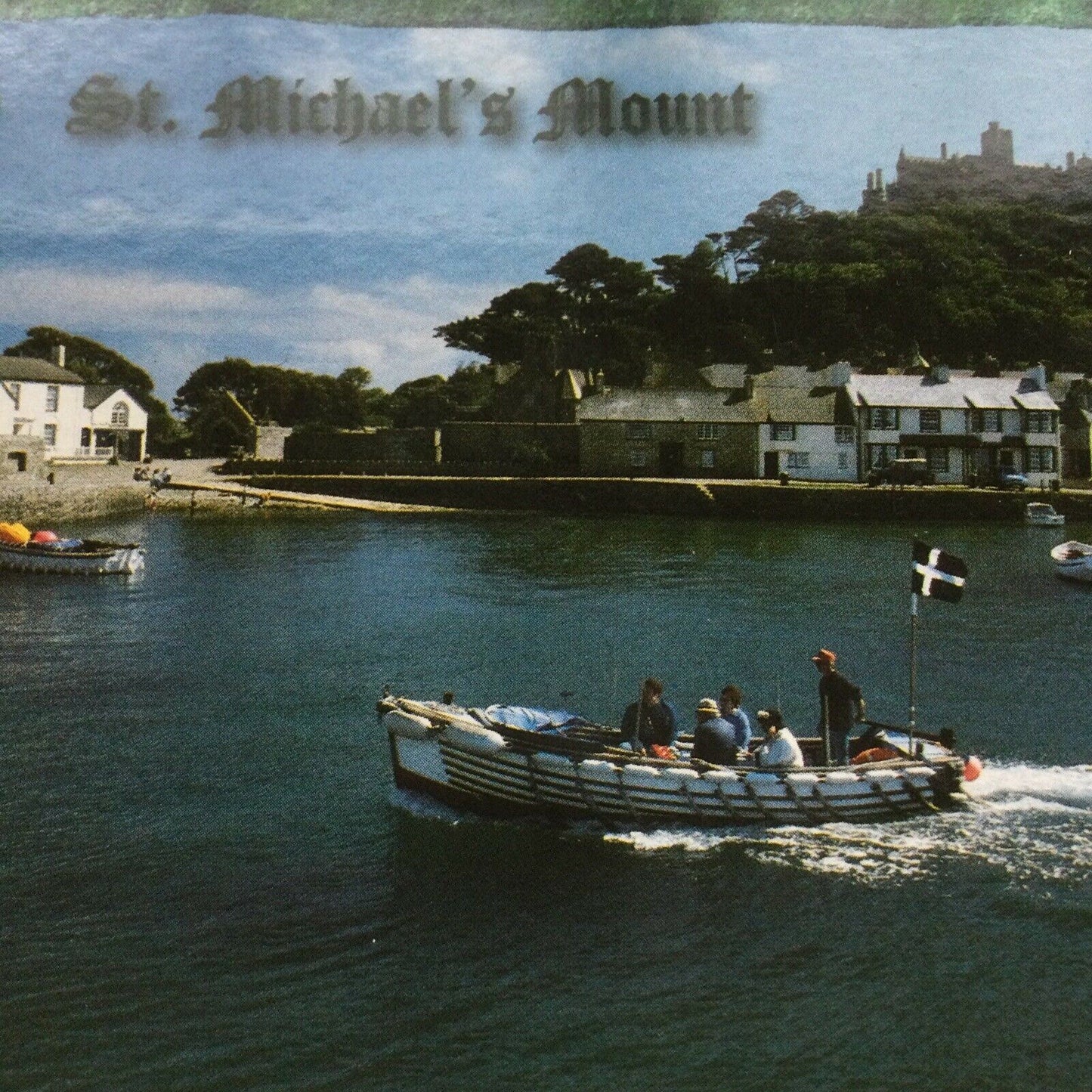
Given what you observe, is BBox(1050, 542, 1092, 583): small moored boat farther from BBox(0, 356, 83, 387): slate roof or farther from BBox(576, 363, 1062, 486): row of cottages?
BBox(0, 356, 83, 387): slate roof

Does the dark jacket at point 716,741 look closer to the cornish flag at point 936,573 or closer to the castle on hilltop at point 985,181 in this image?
the cornish flag at point 936,573

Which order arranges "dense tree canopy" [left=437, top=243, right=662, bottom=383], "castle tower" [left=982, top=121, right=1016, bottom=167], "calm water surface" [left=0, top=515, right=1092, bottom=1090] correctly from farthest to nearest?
"dense tree canopy" [left=437, top=243, right=662, bottom=383], "castle tower" [left=982, top=121, right=1016, bottom=167], "calm water surface" [left=0, top=515, right=1092, bottom=1090]

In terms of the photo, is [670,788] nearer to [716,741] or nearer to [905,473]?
[716,741]

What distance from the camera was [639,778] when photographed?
7.79 meters

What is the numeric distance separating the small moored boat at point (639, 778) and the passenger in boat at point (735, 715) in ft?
1.38

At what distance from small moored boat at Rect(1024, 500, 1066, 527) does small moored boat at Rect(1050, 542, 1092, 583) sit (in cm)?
370

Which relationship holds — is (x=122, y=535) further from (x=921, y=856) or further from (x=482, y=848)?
(x=921, y=856)

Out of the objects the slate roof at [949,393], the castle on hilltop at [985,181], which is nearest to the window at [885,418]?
the slate roof at [949,393]

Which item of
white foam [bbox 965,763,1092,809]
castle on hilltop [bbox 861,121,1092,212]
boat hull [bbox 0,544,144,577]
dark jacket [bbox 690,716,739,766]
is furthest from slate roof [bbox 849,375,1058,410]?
boat hull [bbox 0,544,144,577]

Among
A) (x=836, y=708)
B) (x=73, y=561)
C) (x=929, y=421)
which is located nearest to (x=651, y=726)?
(x=836, y=708)

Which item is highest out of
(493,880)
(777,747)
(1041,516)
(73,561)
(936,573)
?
(1041,516)

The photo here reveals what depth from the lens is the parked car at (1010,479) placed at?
2145 centimetres

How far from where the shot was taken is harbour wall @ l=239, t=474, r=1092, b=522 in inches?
831

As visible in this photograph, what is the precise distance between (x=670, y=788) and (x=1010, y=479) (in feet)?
54.1
